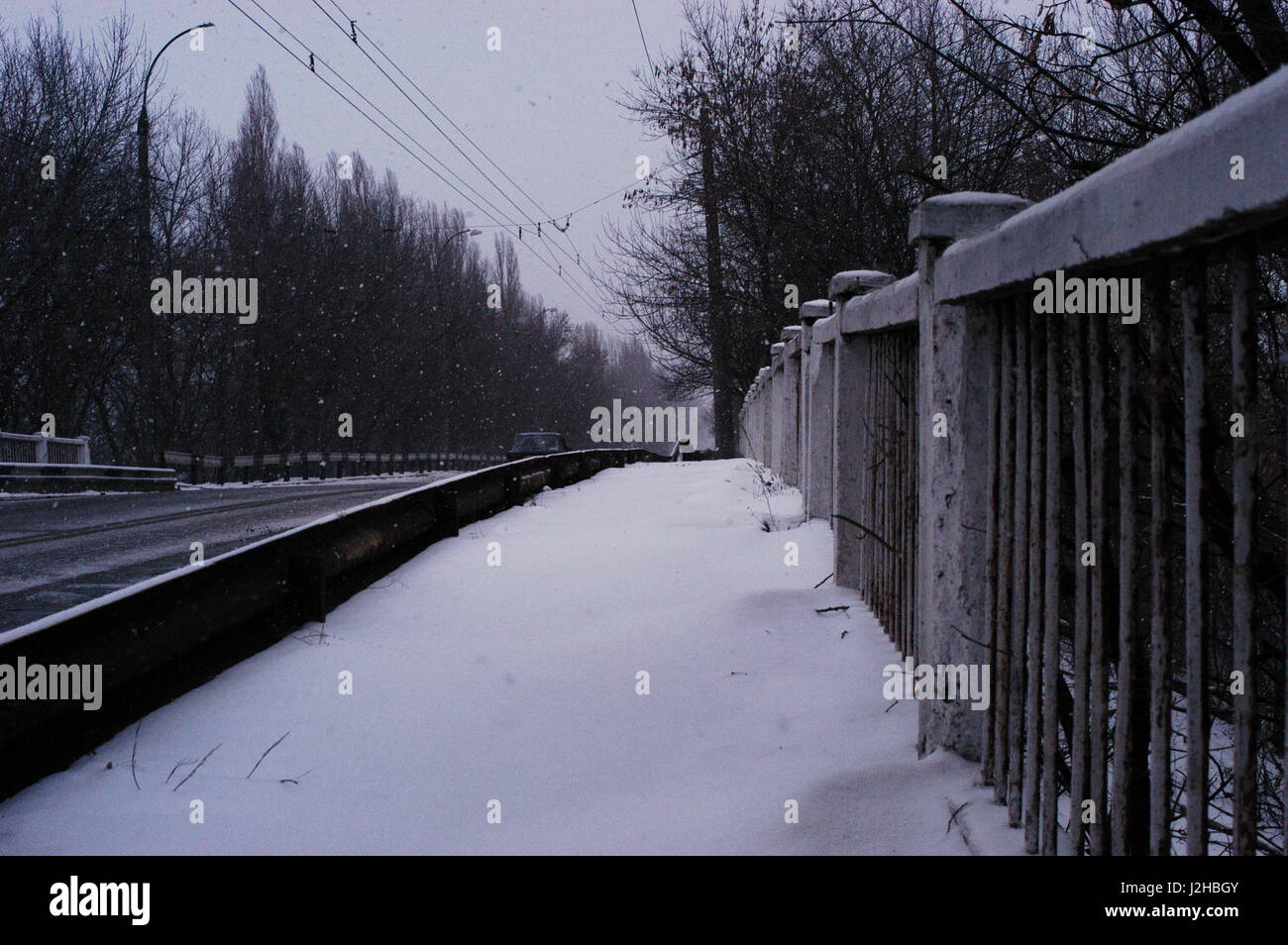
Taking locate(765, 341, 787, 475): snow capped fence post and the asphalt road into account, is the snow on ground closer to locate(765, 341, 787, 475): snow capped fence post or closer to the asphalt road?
the asphalt road

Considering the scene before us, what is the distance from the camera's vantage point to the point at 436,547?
7453 millimetres

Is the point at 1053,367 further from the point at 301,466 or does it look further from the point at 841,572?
the point at 301,466

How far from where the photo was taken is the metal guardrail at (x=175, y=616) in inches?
123

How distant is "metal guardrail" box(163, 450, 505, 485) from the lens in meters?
28.4

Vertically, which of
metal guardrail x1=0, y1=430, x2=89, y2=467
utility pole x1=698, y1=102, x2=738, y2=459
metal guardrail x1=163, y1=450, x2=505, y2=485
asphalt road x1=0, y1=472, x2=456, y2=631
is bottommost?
asphalt road x1=0, y1=472, x2=456, y2=631

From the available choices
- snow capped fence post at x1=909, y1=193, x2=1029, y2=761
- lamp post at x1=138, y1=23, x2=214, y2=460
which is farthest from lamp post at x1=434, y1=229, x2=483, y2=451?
snow capped fence post at x1=909, y1=193, x2=1029, y2=761

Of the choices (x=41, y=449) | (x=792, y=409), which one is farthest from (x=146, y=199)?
(x=792, y=409)

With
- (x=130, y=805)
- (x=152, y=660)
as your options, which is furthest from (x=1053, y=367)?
(x=152, y=660)

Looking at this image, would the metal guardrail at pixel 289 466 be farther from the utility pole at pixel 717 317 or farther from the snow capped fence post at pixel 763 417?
the snow capped fence post at pixel 763 417

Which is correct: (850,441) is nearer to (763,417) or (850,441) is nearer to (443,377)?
(763,417)

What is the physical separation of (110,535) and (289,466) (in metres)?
27.8

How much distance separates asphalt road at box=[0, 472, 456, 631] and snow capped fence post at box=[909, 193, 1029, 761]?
4.93m

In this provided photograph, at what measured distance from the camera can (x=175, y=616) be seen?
12.7ft

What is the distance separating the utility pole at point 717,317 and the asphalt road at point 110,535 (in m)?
9.45
